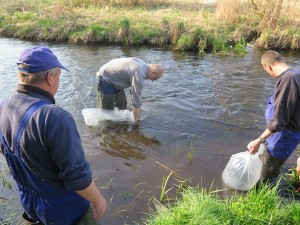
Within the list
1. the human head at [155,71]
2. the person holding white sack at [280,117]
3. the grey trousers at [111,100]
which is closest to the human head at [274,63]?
the person holding white sack at [280,117]

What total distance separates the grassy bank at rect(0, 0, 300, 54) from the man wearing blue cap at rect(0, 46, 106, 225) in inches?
384

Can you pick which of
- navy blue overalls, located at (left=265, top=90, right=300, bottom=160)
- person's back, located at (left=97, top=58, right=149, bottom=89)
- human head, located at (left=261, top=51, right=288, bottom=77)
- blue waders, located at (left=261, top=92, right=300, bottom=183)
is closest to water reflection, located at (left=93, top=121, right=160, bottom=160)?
person's back, located at (left=97, top=58, right=149, bottom=89)

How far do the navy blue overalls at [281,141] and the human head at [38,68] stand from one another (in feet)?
8.50

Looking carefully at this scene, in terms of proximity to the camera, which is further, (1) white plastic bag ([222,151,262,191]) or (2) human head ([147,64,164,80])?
(2) human head ([147,64,164,80])

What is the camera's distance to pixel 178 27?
480 inches

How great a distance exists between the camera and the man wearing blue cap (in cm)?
208

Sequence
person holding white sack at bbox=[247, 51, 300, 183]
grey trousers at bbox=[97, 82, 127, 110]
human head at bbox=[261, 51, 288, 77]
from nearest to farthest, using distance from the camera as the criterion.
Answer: person holding white sack at bbox=[247, 51, 300, 183] → human head at bbox=[261, 51, 288, 77] → grey trousers at bbox=[97, 82, 127, 110]

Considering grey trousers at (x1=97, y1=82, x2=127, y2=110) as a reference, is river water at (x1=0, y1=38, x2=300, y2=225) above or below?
below

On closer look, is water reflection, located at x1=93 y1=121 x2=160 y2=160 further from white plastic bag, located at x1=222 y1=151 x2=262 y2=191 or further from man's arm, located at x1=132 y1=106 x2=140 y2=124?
white plastic bag, located at x1=222 y1=151 x2=262 y2=191

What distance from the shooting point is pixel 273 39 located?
11578mm

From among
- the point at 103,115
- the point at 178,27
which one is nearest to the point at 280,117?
the point at 103,115

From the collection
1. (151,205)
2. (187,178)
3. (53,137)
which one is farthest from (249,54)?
(53,137)

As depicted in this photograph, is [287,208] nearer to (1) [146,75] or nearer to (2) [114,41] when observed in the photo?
(1) [146,75]

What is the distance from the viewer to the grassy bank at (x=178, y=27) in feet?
38.1
